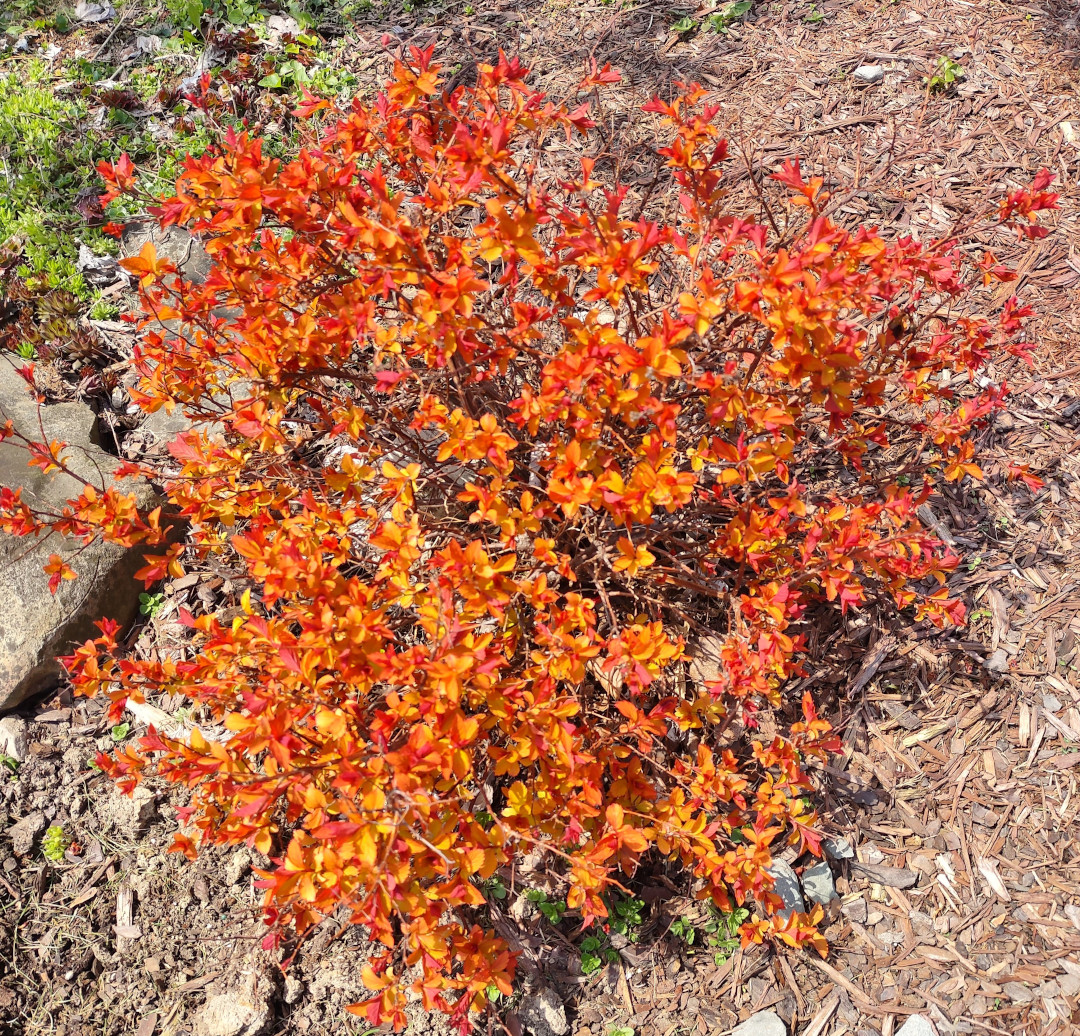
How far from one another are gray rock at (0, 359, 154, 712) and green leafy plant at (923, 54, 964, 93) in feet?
14.6

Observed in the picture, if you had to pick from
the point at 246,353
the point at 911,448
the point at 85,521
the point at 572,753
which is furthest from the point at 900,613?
the point at 85,521

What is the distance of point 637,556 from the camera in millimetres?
2061

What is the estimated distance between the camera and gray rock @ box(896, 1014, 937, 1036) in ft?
8.25

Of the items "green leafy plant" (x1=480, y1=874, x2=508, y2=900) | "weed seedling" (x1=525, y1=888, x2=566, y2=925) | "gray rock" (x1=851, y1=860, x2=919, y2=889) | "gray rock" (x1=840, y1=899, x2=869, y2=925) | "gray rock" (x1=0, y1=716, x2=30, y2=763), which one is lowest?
"gray rock" (x1=840, y1=899, x2=869, y2=925)

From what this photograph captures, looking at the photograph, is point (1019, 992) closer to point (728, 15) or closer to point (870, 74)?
point (870, 74)

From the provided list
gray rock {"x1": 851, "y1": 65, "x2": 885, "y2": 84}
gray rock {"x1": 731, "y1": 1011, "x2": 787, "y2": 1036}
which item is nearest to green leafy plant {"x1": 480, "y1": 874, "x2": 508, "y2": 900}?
gray rock {"x1": 731, "y1": 1011, "x2": 787, "y2": 1036}

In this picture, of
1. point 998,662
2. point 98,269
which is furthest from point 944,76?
point 98,269

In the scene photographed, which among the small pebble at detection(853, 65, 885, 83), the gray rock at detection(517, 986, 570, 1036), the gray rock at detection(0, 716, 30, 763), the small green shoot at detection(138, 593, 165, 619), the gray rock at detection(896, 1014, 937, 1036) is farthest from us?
the small pebble at detection(853, 65, 885, 83)

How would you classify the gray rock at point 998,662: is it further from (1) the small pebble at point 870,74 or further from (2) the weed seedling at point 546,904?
(1) the small pebble at point 870,74

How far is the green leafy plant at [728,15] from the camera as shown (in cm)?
480

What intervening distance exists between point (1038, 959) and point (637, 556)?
195cm

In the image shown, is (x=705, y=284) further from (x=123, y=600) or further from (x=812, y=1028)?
(x=123, y=600)

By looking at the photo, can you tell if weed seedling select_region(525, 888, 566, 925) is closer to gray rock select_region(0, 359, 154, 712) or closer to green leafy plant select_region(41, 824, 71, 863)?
green leafy plant select_region(41, 824, 71, 863)

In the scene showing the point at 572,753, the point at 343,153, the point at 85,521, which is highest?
the point at 343,153
